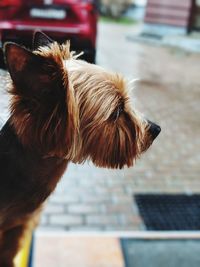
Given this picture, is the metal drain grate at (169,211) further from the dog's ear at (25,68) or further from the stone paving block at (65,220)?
the dog's ear at (25,68)

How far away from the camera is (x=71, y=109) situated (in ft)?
5.59

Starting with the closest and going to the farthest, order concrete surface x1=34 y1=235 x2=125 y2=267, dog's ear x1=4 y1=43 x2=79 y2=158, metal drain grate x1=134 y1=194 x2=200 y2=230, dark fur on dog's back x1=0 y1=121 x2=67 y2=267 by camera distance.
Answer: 1. dog's ear x1=4 y1=43 x2=79 y2=158
2. dark fur on dog's back x1=0 y1=121 x2=67 y2=267
3. concrete surface x1=34 y1=235 x2=125 y2=267
4. metal drain grate x1=134 y1=194 x2=200 y2=230

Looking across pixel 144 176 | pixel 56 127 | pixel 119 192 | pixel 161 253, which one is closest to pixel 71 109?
pixel 56 127

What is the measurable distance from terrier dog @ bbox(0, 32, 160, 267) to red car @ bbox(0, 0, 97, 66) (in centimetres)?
88

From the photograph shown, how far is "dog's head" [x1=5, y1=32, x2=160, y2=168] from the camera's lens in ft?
5.27

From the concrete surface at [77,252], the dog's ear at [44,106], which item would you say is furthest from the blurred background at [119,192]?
the dog's ear at [44,106]

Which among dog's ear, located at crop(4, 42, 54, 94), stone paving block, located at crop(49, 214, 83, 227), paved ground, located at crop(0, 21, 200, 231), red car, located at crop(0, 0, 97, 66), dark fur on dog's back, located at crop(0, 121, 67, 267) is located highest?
dog's ear, located at crop(4, 42, 54, 94)

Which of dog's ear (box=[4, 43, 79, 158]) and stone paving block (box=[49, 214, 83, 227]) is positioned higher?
dog's ear (box=[4, 43, 79, 158])

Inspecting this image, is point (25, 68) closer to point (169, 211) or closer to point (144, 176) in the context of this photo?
point (169, 211)

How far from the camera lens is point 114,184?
14.0 feet

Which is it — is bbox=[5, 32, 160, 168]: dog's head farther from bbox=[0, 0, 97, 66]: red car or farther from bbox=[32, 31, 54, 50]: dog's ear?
bbox=[0, 0, 97, 66]: red car

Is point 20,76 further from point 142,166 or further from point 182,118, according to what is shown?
point 182,118

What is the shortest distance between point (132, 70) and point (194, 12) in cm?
653

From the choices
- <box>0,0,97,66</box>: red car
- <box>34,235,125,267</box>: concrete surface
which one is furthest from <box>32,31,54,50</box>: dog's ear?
<box>34,235,125,267</box>: concrete surface
